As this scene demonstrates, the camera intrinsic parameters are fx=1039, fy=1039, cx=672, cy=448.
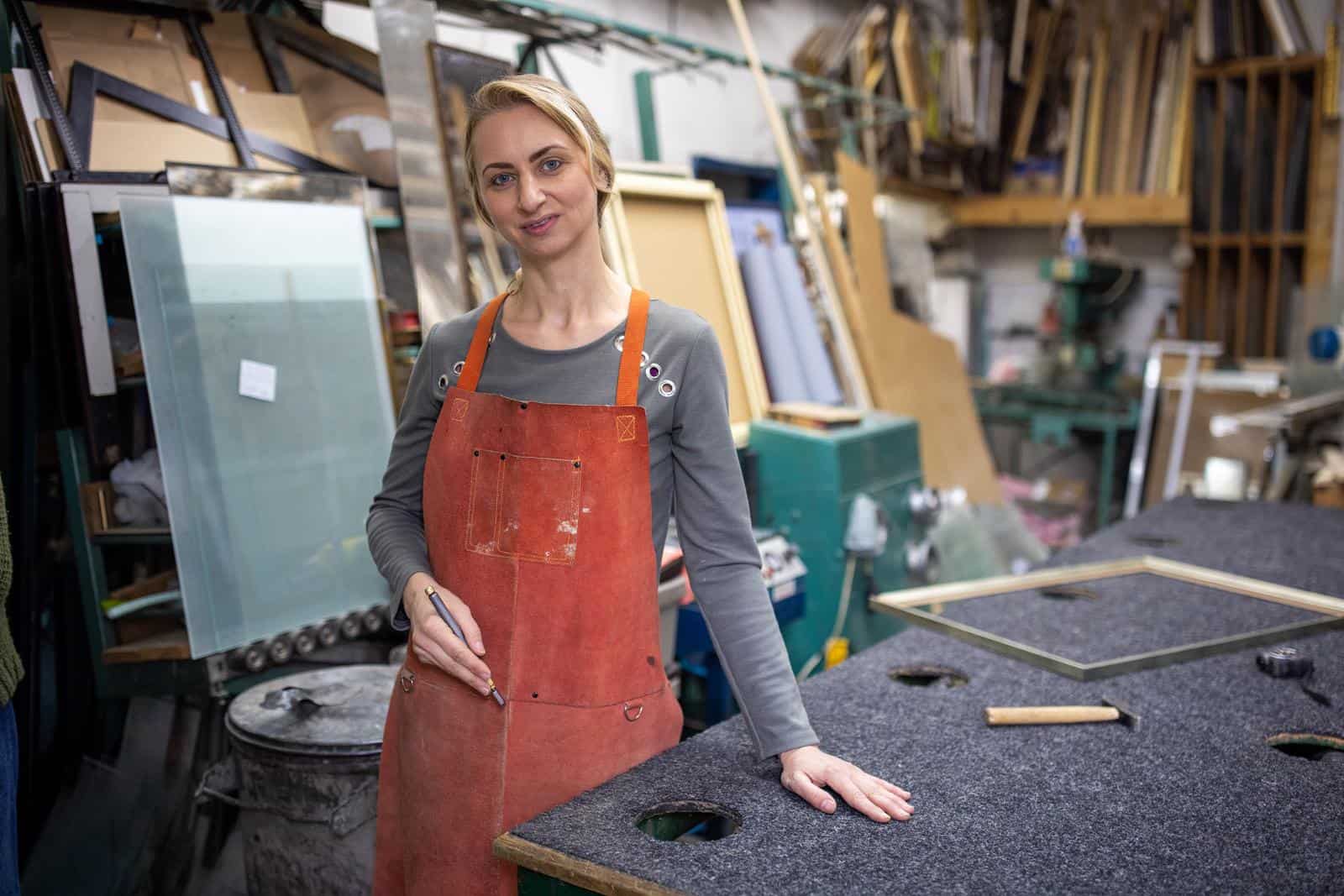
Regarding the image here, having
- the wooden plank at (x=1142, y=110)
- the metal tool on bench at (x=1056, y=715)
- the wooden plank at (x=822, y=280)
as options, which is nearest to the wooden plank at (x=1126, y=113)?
the wooden plank at (x=1142, y=110)

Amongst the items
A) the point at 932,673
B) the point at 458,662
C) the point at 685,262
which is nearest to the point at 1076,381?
the point at 685,262

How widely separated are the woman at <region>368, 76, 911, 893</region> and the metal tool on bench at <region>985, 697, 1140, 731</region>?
0.30 m

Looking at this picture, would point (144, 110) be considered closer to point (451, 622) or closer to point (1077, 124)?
point (451, 622)

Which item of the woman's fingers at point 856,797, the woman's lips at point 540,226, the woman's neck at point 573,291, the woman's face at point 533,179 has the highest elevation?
the woman's face at point 533,179

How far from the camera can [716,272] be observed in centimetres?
326

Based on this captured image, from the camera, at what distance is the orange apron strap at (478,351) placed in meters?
1.29

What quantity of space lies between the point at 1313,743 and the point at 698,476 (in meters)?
0.92

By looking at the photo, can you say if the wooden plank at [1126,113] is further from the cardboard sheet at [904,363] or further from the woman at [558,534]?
the woman at [558,534]

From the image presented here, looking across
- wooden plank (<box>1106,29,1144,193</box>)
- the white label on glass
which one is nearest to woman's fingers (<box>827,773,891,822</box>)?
the white label on glass

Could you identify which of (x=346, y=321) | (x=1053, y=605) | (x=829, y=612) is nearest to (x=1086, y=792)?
(x=1053, y=605)

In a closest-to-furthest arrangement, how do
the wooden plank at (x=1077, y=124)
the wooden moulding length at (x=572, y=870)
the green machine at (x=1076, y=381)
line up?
the wooden moulding length at (x=572, y=870), the green machine at (x=1076, y=381), the wooden plank at (x=1077, y=124)

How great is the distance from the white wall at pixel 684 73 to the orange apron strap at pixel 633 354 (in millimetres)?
2213

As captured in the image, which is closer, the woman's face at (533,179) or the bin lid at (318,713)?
the woman's face at (533,179)

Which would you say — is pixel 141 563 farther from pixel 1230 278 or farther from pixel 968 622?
pixel 1230 278
